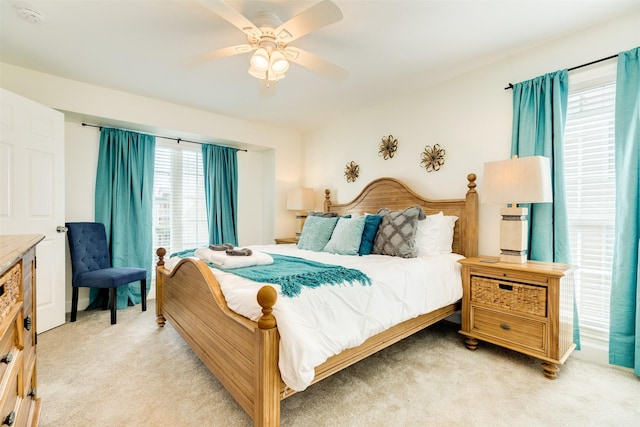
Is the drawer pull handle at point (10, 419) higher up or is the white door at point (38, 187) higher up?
the white door at point (38, 187)

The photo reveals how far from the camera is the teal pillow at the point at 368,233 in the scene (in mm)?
2824

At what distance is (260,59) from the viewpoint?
205 cm

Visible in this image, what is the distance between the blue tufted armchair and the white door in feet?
0.37

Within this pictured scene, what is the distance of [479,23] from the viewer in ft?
7.22

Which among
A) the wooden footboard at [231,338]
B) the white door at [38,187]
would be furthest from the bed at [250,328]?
the white door at [38,187]

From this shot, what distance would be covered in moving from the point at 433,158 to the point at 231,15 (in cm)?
239

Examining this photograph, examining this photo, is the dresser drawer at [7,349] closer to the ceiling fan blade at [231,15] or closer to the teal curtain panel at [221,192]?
the ceiling fan blade at [231,15]

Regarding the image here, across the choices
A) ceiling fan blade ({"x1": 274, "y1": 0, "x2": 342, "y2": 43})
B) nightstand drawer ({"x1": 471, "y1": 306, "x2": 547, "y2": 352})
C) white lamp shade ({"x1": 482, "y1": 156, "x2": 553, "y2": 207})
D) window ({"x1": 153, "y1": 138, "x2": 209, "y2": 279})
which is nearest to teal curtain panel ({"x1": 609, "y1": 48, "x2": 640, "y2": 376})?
white lamp shade ({"x1": 482, "y1": 156, "x2": 553, "y2": 207})

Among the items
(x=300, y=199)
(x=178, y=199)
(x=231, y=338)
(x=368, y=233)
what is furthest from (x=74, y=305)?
(x=368, y=233)

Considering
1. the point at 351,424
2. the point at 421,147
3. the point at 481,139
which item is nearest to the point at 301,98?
the point at 421,147

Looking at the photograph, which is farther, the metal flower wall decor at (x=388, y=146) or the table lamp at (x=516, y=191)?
the metal flower wall decor at (x=388, y=146)

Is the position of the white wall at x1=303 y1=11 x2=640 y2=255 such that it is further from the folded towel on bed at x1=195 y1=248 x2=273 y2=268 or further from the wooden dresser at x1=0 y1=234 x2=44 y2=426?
the wooden dresser at x1=0 y1=234 x2=44 y2=426

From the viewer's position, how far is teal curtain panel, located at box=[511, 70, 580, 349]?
2.32m

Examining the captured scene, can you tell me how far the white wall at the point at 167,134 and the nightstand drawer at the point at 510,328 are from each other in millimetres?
3154
